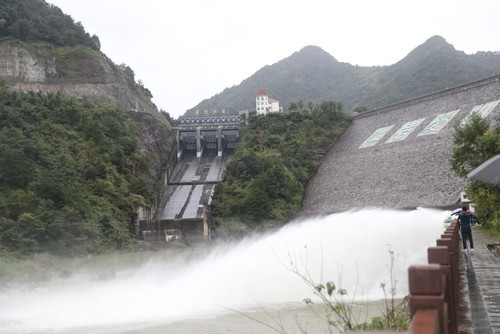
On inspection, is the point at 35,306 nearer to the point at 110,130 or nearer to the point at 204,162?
the point at 110,130

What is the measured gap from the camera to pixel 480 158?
21.6 metres

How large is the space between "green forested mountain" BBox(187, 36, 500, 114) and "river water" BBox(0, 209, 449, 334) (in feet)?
206

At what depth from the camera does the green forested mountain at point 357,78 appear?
270ft

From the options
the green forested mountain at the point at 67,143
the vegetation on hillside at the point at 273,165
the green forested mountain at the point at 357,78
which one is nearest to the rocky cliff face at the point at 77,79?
the green forested mountain at the point at 67,143

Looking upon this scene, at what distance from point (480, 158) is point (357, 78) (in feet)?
358

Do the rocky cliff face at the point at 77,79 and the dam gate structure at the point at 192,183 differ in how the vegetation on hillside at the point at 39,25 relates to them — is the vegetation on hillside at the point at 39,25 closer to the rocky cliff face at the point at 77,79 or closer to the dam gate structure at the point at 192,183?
the rocky cliff face at the point at 77,79

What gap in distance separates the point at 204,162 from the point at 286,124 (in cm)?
938

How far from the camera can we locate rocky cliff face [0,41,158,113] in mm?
51656

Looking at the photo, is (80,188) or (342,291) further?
(80,188)

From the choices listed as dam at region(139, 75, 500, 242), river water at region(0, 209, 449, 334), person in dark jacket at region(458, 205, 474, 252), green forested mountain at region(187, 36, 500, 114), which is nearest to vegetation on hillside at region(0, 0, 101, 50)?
dam at region(139, 75, 500, 242)

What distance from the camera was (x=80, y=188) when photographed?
33031mm

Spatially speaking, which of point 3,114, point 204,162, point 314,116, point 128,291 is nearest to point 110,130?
point 3,114

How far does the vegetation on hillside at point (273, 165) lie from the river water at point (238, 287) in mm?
15608

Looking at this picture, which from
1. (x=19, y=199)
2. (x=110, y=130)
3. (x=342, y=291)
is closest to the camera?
(x=342, y=291)
